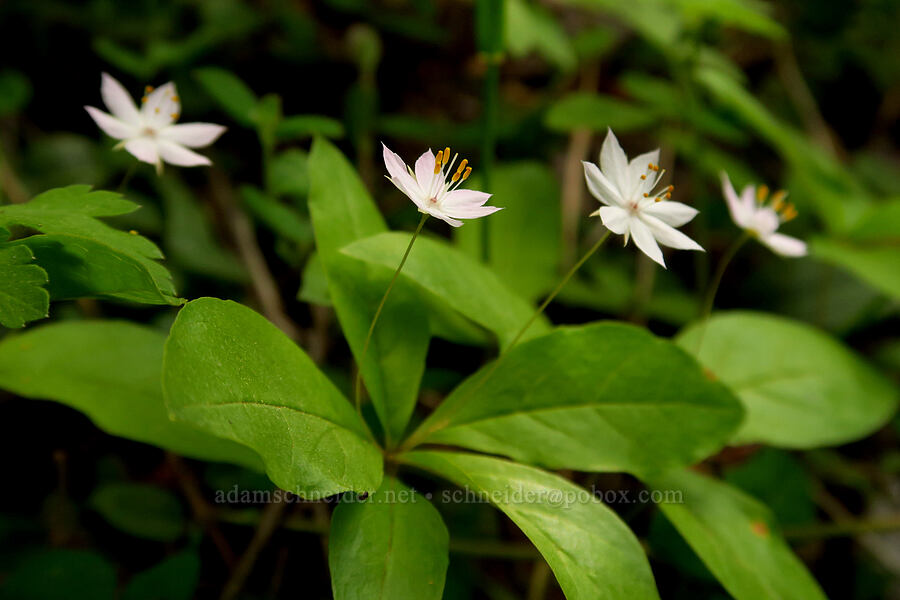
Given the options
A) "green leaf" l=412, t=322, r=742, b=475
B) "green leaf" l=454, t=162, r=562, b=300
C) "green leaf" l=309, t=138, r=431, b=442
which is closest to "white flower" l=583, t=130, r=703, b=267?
"green leaf" l=412, t=322, r=742, b=475

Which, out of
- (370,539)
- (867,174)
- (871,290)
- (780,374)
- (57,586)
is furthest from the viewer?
(867,174)

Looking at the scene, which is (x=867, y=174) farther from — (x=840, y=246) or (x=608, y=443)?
(x=608, y=443)

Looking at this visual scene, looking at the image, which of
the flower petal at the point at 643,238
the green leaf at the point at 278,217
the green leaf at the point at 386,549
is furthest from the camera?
the green leaf at the point at 278,217

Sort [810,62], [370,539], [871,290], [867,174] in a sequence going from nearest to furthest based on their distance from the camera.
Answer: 1. [370,539]
2. [871,290]
3. [867,174]
4. [810,62]

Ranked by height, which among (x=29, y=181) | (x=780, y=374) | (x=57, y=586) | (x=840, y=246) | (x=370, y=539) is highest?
(x=840, y=246)

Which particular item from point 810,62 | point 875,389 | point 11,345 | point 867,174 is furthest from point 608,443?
point 810,62

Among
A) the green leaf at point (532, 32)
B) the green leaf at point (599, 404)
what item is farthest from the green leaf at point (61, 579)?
the green leaf at point (532, 32)

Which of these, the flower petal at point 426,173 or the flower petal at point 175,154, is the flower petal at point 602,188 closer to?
the flower petal at point 426,173
